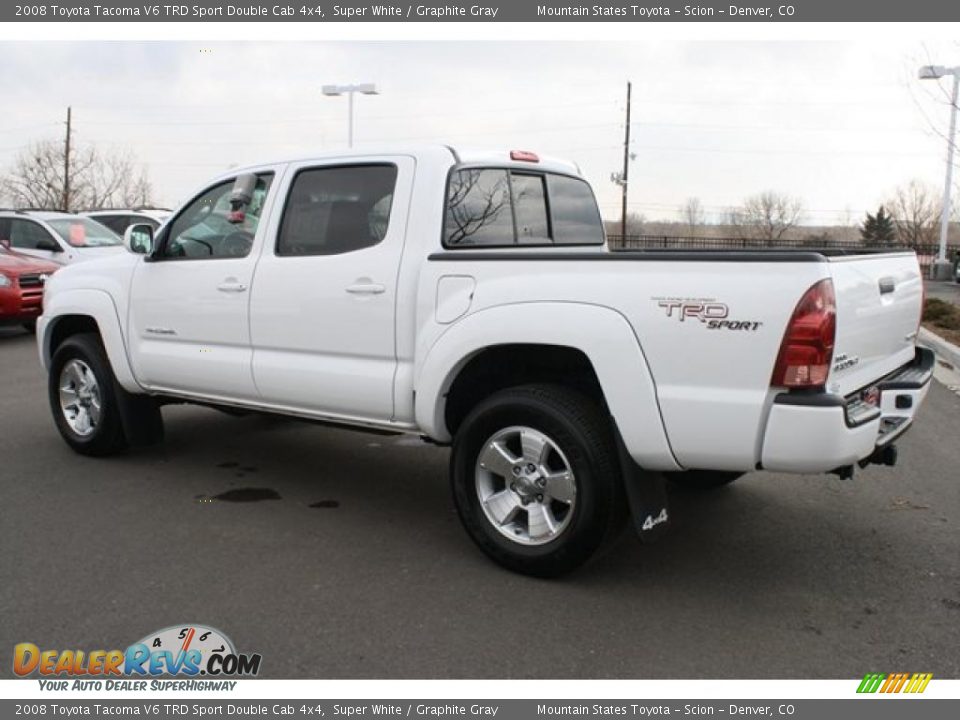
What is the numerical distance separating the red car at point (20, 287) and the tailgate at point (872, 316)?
11.8 metres

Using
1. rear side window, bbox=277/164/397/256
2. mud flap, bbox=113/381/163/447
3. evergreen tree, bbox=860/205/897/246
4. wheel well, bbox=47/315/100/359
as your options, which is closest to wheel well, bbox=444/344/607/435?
rear side window, bbox=277/164/397/256

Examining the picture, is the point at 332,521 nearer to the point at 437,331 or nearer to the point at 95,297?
the point at 437,331

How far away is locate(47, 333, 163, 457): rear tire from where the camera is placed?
19.3 ft

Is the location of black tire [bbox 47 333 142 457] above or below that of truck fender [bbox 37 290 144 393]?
below

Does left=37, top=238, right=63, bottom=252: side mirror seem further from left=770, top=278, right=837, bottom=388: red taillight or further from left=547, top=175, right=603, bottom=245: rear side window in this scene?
left=770, top=278, right=837, bottom=388: red taillight

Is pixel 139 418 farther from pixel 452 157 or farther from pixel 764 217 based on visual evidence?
pixel 764 217

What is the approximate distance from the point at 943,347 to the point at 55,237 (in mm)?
13698

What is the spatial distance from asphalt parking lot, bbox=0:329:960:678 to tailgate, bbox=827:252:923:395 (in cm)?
100

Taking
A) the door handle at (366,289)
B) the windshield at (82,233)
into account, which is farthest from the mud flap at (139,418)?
the windshield at (82,233)

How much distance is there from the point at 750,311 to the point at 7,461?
205 inches

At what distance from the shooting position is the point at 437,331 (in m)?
4.12

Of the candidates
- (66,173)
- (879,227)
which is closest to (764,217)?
(879,227)

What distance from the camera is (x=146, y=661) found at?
3.27m
